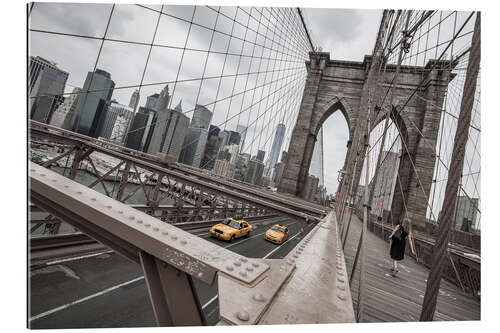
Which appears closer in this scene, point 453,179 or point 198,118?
point 453,179

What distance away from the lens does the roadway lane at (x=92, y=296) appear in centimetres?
611

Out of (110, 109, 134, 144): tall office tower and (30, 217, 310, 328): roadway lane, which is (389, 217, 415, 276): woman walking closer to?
(30, 217, 310, 328): roadway lane

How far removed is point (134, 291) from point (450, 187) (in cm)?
942

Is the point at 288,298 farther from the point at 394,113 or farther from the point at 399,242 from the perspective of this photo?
the point at 394,113

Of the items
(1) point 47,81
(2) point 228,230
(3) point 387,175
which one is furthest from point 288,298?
(3) point 387,175

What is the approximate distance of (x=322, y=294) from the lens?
0.94 metres

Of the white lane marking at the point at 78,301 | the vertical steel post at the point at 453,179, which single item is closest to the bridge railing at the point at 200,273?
the vertical steel post at the point at 453,179

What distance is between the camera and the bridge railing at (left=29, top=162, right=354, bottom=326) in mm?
762

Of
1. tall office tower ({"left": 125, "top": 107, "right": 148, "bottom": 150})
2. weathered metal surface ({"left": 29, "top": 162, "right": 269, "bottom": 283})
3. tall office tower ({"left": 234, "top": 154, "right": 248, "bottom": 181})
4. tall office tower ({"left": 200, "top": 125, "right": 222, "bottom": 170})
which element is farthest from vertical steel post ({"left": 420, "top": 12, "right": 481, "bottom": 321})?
tall office tower ({"left": 234, "top": 154, "right": 248, "bottom": 181})

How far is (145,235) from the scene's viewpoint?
0.90 metres

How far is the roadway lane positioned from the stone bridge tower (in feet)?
35.1

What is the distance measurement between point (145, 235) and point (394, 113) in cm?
1880

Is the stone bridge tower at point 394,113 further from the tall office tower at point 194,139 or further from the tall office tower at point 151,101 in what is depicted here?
the tall office tower at point 151,101

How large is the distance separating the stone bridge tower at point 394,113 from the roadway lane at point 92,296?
10.7 m
